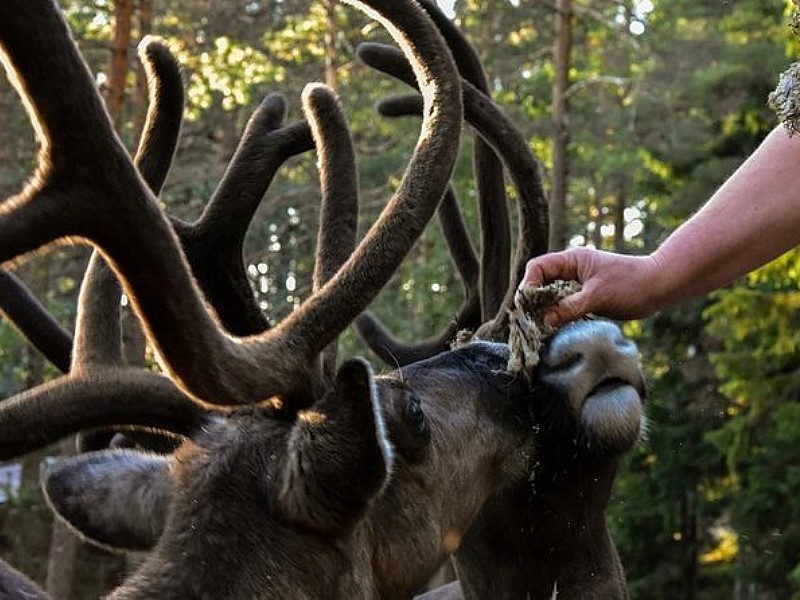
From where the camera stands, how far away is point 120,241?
3072 mm

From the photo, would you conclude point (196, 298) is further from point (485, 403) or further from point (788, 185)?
point (788, 185)

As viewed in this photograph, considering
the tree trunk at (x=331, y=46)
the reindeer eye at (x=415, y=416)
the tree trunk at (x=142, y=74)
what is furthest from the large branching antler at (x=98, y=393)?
the tree trunk at (x=331, y=46)

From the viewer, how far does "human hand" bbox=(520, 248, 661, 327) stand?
13.3 ft

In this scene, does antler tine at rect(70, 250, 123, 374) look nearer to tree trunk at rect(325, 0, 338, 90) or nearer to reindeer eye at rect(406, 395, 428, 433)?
reindeer eye at rect(406, 395, 428, 433)

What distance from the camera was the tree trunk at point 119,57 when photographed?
1666 centimetres

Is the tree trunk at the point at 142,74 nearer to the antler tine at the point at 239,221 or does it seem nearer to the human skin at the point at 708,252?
the antler tine at the point at 239,221

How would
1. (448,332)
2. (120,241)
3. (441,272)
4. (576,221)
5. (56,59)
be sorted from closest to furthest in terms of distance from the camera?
1. (56,59)
2. (120,241)
3. (448,332)
4. (441,272)
5. (576,221)

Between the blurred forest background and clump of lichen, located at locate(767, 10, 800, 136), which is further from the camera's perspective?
the blurred forest background

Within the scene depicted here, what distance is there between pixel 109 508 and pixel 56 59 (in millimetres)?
1856

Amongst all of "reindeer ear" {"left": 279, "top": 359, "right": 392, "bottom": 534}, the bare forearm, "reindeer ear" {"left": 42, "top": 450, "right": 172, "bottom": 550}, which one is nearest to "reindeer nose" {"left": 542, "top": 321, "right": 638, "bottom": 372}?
the bare forearm

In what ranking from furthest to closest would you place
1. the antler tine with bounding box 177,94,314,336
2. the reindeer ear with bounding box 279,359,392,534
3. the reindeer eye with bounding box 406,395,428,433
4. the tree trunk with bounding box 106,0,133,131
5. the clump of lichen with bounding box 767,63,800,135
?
1. the tree trunk with bounding box 106,0,133,131
2. the antler tine with bounding box 177,94,314,336
3. the clump of lichen with bounding box 767,63,800,135
4. the reindeer eye with bounding box 406,395,428,433
5. the reindeer ear with bounding box 279,359,392,534

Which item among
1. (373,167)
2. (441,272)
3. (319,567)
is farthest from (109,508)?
(373,167)

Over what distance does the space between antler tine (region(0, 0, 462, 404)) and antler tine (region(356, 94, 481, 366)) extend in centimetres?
216

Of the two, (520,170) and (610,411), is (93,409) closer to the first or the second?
(610,411)
